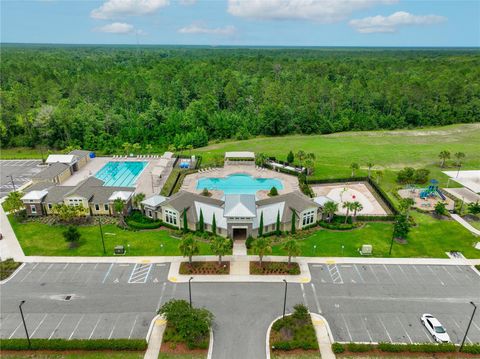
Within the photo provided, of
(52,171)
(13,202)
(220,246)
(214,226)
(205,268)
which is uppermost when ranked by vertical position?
(220,246)

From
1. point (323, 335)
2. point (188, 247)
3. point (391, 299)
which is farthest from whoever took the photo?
point (188, 247)

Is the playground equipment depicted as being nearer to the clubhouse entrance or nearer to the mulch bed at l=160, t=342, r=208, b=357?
the clubhouse entrance

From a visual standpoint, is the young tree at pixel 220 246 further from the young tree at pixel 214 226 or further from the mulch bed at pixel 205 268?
the young tree at pixel 214 226

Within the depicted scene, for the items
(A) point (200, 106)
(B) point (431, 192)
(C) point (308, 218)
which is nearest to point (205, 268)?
(C) point (308, 218)

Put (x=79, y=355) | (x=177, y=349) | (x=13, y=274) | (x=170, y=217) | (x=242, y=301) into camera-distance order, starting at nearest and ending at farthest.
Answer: (x=79, y=355)
(x=177, y=349)
(x=242, y=301)
(x=13, y=274)
(x=170, y=217)

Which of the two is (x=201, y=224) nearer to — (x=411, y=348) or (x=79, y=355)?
(x=79, y=355)

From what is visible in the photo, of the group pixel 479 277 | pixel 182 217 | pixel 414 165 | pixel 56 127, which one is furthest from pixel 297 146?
pixel 56 127

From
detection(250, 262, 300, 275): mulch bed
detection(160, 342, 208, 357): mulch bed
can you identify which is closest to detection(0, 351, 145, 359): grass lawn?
detection(160, 342, 208, 357): mulch bed

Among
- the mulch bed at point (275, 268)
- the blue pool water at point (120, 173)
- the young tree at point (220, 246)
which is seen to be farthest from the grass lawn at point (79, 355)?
the blue pool water at point (120, 173)
